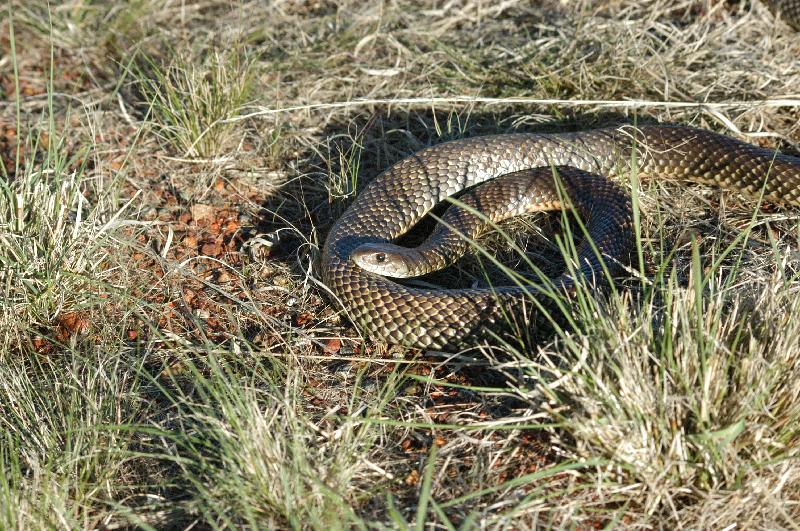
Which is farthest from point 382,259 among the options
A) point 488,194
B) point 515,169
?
point 515,169

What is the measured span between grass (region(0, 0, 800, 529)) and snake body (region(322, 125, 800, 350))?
0.20 m

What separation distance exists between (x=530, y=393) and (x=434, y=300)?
1067 millimetres

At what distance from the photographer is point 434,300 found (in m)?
4.82

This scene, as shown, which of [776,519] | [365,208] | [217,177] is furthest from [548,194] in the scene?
[776,519]

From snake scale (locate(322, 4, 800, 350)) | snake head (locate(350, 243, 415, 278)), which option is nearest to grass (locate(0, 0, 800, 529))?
snake scale (locate(322, 4, 800, 350))

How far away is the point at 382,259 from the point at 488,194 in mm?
1186

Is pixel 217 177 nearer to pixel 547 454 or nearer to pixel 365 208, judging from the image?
pixel 365 208

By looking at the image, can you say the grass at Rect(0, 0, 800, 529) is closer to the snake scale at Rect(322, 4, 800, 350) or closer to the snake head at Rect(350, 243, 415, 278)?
the snake scale at Rect(322, 4, 800, 350)

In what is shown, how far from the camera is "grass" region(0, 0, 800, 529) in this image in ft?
Result: 12.0

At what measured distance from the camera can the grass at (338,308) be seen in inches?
144

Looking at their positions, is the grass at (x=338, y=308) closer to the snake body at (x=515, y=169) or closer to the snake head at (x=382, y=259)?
the snake body at (x=515, y=169)

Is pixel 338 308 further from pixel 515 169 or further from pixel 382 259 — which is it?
pixel 515 169

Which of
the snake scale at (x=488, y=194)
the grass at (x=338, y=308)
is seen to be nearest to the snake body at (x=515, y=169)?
the snake scale at (x=488, y=194)

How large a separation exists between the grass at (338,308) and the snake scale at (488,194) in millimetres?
171
